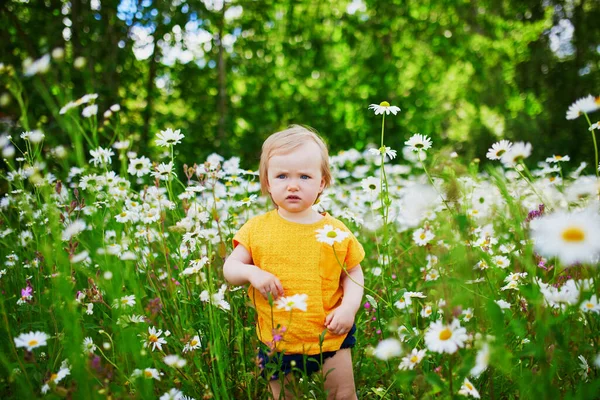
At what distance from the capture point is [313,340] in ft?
4.63

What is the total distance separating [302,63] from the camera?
25.0ft

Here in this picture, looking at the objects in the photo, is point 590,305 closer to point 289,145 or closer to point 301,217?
point 301,217

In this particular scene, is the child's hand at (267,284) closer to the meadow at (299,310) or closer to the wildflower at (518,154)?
the meadow at (299,310)

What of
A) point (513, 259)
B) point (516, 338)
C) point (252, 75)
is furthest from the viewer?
point (252, 75)

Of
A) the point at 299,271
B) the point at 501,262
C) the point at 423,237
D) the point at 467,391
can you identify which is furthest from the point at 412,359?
the point at 423,237

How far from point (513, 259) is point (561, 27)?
986 cm

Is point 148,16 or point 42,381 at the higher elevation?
point 148,16

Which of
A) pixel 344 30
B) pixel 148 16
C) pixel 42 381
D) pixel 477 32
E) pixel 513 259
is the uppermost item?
pixel 477 32

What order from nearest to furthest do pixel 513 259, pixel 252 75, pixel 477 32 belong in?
1. pixel 513 259
2. pixel 252 75
3. pixel 477 32

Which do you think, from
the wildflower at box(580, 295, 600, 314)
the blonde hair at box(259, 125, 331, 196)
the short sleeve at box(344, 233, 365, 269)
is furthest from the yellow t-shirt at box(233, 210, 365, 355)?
Result: the wildflower at box(580, 295, 600, 314)

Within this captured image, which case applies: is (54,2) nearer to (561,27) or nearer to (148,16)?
(148,16)

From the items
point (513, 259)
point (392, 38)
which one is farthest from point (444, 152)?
point (392, 38)

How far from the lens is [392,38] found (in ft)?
27.0

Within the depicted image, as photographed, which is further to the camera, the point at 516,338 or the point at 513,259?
the point at 513,259
